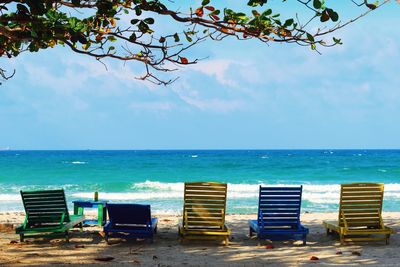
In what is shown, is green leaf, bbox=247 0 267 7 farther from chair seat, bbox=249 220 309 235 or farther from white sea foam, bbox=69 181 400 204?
white sea foam, bbox=69 181 400 204

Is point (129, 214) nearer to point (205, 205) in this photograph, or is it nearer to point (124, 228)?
point (124, 228)

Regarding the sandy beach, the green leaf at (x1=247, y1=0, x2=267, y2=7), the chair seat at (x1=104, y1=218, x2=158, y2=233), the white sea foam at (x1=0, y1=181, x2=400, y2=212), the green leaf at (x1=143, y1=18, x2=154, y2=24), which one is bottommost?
the white sea foam at (x1=0, y1=181, x2=400, y2=212)

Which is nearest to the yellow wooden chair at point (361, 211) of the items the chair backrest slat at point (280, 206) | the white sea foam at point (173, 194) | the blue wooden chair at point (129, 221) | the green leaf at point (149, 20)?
the chair backrest slat at point (280, 206)

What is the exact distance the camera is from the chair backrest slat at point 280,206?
9773mm

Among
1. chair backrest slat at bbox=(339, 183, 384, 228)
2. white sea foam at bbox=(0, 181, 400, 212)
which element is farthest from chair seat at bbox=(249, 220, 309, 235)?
white sea foam at bbox=(0, 181, 400, 212)

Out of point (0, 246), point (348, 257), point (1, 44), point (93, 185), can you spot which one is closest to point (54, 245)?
point (0, 246)

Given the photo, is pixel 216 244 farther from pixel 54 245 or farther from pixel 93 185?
pixel 93 185

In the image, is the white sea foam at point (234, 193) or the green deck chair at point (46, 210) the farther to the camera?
the white sea foam at point (234, 193)

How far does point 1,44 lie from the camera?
287 inches

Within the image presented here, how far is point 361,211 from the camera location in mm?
9750

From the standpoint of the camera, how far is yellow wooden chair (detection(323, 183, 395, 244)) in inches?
379

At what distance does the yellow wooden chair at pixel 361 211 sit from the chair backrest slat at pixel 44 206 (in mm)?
4473

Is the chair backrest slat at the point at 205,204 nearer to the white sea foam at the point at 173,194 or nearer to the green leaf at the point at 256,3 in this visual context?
the green leaf at the point at 256,3

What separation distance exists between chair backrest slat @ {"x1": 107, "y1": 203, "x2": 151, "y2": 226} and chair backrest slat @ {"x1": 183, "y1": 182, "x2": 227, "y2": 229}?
662 millimetres
